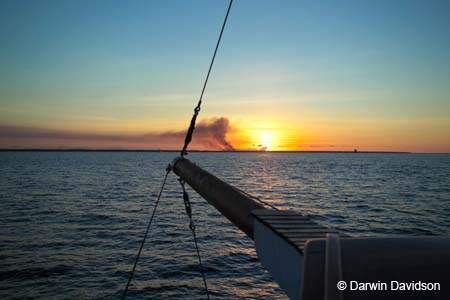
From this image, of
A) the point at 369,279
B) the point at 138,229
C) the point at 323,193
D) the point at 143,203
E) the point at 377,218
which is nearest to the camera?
the point at 369,279

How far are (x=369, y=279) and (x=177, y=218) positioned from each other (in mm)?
33036

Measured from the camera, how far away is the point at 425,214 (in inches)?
1412

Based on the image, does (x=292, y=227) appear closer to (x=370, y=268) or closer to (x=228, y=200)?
(x=370, y=268)

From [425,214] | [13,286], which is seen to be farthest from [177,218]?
[425,214]

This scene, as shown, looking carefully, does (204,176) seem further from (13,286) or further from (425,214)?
(425,214)

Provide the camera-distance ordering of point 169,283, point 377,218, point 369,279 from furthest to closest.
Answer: point 377,218
point 169,283
point 369,279

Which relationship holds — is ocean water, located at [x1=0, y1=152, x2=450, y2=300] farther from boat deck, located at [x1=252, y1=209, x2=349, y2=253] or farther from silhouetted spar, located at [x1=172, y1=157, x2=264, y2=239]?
boat deck, located at [x1=252, y1=209, x2=349, y2=253]

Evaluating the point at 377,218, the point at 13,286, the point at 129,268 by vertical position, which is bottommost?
the point at 13,286

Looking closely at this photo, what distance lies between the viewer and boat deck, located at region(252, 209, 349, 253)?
2632mm

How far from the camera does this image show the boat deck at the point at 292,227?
8.63ft

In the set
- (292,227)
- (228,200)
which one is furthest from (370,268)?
(228,200)

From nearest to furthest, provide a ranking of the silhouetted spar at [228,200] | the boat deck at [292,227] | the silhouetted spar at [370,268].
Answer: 1. the silhouetted spar at [370,268]
2. the boat deck at [292,227]
3. the silhouetted spar at [228,200]

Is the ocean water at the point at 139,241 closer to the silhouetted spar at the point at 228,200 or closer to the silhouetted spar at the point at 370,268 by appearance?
the silhouetted spar at the point at 228,200


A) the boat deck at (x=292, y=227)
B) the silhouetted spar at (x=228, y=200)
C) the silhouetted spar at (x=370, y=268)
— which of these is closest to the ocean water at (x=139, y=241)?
the silhouetted spar at (x=228, y=200)
